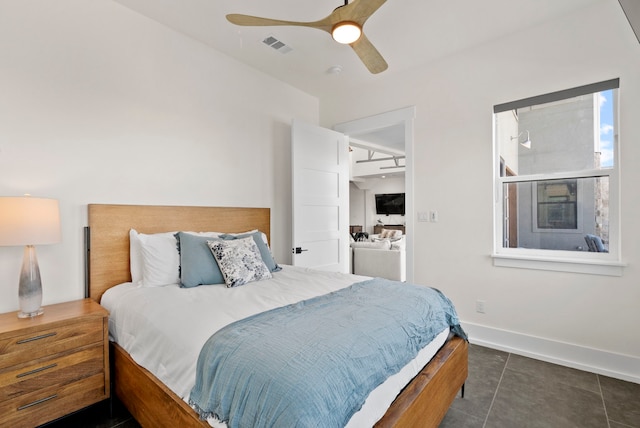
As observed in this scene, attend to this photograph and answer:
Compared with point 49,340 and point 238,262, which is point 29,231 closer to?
point 49,340

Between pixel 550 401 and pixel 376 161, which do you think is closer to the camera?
pixel 550 401

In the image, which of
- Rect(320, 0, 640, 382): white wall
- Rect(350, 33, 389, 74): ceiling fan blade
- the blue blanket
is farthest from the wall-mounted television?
the blue blanket

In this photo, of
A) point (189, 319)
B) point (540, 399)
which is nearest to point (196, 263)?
point (189, 319)

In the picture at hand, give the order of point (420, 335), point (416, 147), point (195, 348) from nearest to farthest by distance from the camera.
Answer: point (195, 348)
point (420, 335)
point (416, 147)

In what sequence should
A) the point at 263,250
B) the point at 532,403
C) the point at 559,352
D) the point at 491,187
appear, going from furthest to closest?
the point at 491,187
the point at 263,250
the point at 559,352
the point at 532,403

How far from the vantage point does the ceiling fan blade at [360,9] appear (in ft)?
5.45

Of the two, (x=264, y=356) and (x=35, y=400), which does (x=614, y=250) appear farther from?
(x=35, y=400)

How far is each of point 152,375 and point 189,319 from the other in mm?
384

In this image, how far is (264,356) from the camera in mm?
1110

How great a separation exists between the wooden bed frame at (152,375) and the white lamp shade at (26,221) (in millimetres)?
413

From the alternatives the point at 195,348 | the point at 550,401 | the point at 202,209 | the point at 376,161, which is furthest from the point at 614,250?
the point at 376,161

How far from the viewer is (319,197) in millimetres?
3771

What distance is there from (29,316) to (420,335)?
2256 millimetres

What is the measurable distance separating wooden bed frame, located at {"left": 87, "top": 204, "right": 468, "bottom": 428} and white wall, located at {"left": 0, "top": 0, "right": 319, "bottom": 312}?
108 mm
